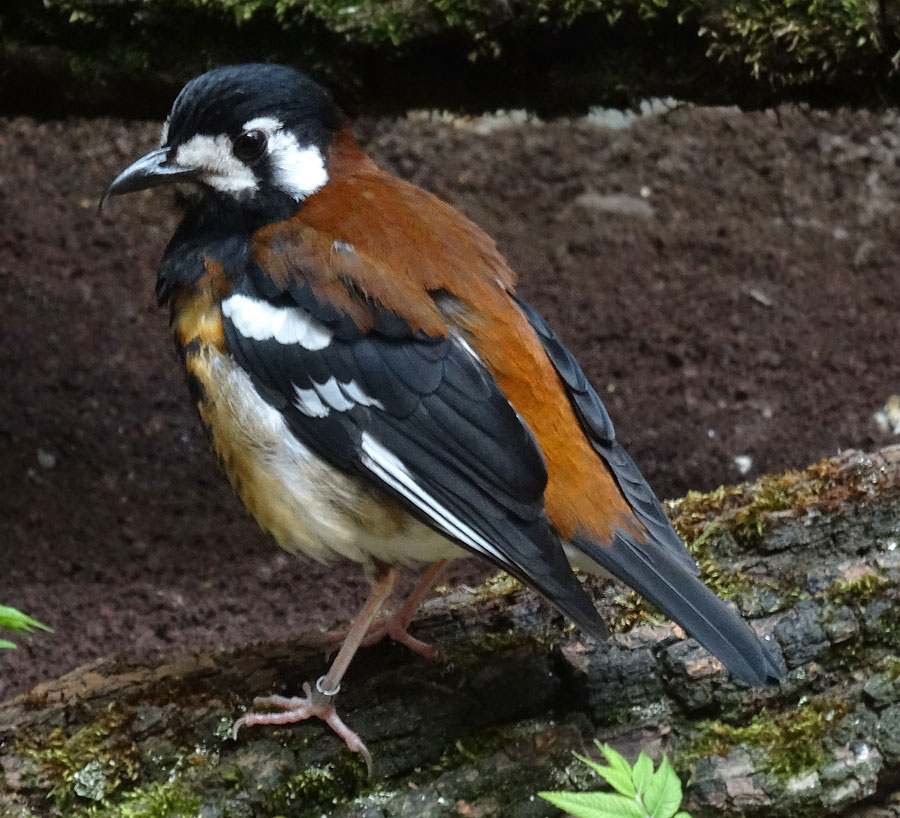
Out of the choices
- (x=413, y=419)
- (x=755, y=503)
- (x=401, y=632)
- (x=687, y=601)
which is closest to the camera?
(x=687, y=601)

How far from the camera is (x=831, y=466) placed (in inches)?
103

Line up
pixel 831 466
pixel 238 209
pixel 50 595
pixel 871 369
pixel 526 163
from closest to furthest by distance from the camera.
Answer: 1. pixel 238 209
2. pixel 831 466
3. pixel 50 595
4. pixel 871 369
5. pixel 526 163

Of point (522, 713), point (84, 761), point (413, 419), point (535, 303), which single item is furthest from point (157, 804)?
point (535, 303)

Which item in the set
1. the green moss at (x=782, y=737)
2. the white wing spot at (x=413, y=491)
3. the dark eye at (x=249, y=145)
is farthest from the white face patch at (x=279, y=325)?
the green moss at (x=782, y=737)

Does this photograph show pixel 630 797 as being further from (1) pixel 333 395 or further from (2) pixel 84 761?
(2) pixel 84 761

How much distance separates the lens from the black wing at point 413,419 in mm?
1980

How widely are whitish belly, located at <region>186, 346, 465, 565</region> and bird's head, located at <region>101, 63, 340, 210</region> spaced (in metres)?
0.37

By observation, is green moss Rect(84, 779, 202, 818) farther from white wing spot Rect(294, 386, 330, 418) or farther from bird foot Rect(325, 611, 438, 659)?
white wing spot Rect(294, 386, 330, 418)

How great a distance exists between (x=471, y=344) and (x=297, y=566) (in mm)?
1454

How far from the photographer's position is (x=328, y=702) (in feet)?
7.12

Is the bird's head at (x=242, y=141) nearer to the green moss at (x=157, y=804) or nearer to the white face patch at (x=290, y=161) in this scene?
the white face patch at (x=290, y=161)

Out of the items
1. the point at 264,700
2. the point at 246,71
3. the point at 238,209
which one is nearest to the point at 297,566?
the point at 264,700

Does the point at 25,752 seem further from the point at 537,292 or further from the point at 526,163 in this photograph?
the point at 526,163

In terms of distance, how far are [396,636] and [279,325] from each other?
76cm
